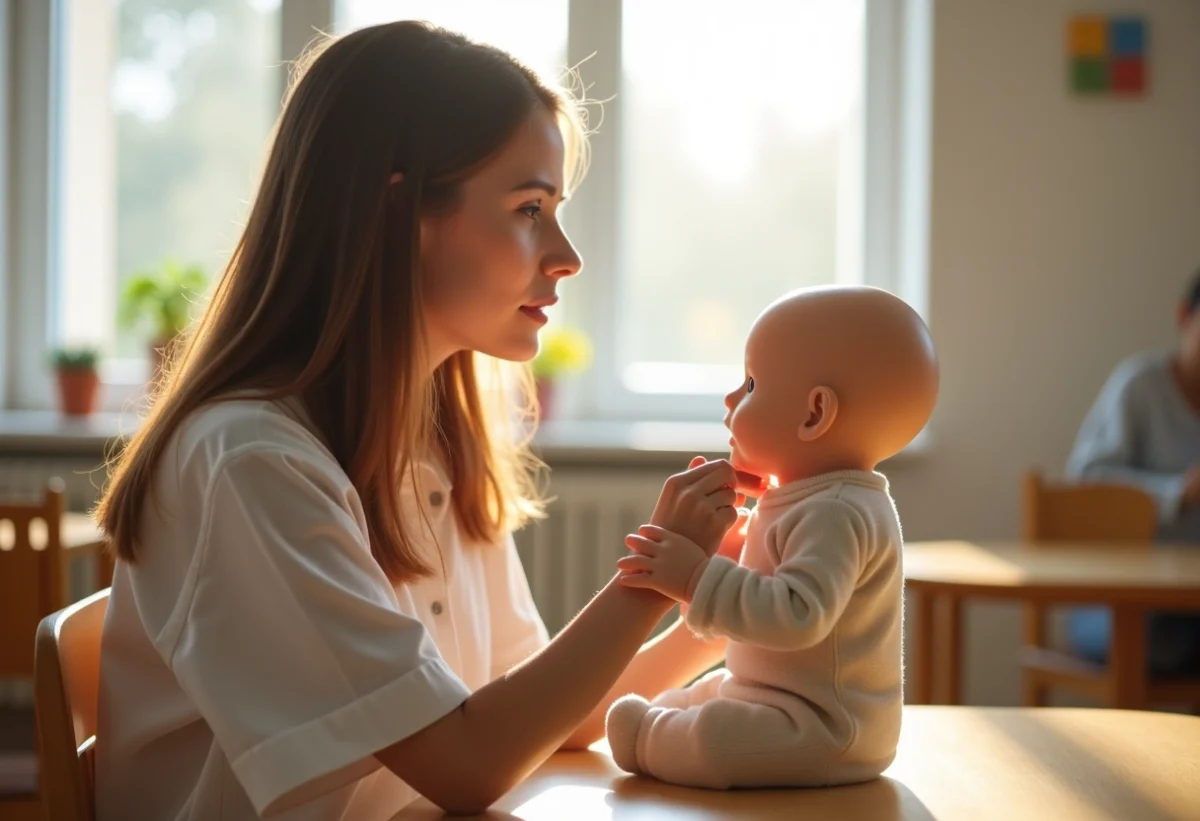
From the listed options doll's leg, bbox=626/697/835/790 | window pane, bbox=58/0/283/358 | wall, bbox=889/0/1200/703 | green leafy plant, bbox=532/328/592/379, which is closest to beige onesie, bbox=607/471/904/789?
doll's leg, bbox=626/697/835/790

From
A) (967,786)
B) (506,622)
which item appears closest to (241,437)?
(506,622)

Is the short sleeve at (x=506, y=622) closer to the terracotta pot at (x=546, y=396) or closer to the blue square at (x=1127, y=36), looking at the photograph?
the terracotta pot at (x=546, y=396)

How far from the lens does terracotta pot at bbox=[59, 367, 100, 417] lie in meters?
3.84

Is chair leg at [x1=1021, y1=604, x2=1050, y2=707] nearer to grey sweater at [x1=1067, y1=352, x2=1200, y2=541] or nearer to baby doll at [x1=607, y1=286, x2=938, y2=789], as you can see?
grey sweater at [x1=1067, y1=352, x2=1200, y2=541]

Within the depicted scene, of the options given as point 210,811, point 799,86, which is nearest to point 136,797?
point 210,811

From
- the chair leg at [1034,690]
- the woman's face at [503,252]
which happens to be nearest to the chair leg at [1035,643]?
the chair leg at [1034,690]

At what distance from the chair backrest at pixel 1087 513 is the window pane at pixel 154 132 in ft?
8.20

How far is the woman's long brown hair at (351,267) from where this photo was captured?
114 cm

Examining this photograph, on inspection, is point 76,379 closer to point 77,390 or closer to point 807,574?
point 77,390

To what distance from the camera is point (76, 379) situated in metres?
3.83

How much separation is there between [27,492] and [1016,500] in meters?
2.82

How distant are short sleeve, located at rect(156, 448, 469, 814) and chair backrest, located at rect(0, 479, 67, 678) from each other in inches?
65.5

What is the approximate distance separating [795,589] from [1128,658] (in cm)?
206

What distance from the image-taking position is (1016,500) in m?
3.78
